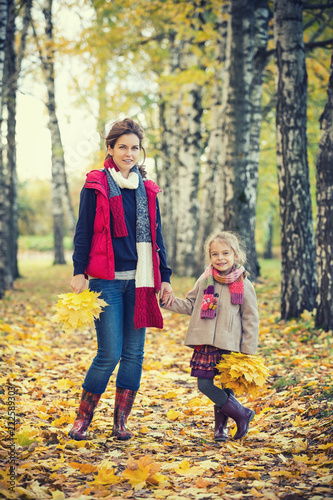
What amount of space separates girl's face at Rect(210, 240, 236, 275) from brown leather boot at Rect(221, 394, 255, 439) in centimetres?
96

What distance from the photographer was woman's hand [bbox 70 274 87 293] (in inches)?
139

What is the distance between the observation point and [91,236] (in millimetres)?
3562

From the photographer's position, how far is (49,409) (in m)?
4.29

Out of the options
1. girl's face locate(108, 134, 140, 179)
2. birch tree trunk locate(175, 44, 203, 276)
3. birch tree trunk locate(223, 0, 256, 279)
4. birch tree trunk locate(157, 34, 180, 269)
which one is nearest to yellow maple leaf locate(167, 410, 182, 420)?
girl's face locate(108, 134, 140, 179)

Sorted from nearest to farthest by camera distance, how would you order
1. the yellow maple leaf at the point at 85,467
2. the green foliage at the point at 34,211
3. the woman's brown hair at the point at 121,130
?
the yellow maple leaf at the point at 85,467 → the woman's brown hair at the point at 121,130 → the green foliage at the point at 34,211

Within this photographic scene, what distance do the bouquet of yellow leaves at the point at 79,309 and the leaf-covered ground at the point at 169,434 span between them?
67cm

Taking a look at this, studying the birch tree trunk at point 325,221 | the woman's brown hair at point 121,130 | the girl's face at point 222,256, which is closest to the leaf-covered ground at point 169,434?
the birch tree trunk at point 325,221

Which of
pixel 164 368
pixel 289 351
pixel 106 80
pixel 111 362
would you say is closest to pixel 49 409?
pixel 111 362

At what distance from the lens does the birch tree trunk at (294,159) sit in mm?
7387

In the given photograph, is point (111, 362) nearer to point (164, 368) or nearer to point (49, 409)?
point (49, 409)

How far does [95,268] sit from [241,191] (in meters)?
5.65

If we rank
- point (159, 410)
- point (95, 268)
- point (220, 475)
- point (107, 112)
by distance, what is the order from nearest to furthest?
1. point (220, 475)
2. point (95, 268)
3. point (159, 410)
4. point (107, 112)

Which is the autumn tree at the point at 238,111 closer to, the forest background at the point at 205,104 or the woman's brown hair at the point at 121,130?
the forest background at the point at 205,104

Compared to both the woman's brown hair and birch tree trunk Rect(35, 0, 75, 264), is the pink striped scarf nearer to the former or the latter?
the woman's brown hair
